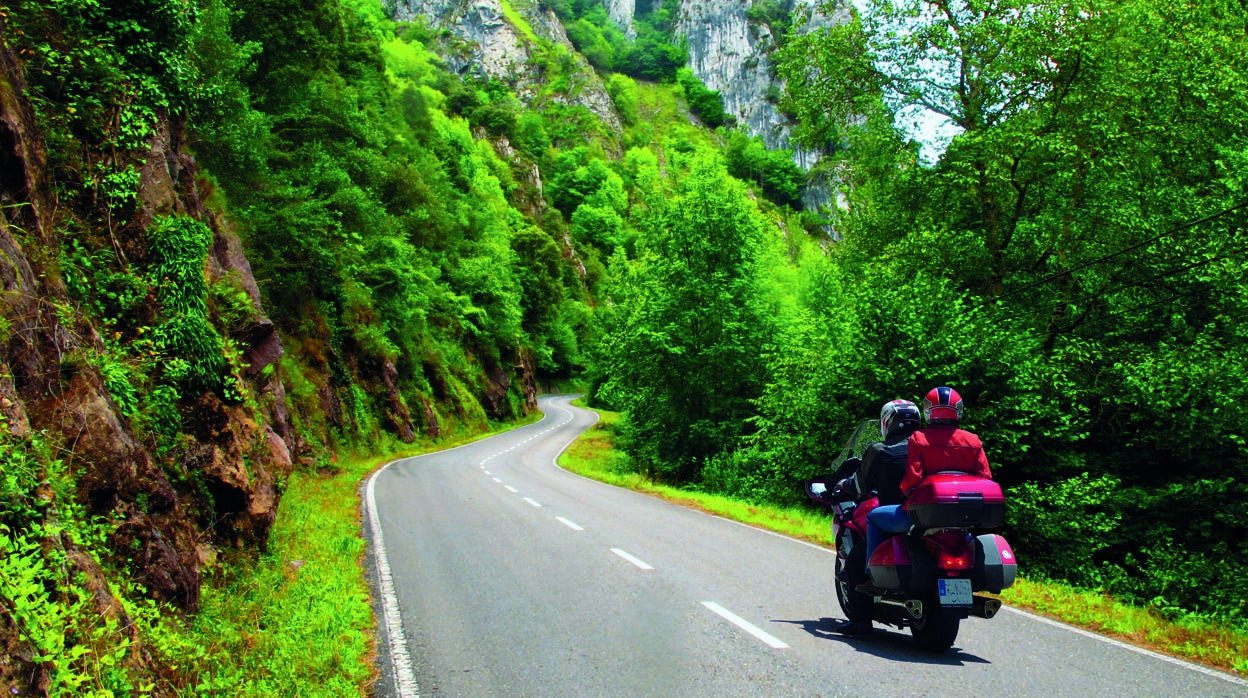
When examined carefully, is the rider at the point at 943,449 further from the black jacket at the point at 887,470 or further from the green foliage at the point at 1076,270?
the green foliage at the point at 1076,270

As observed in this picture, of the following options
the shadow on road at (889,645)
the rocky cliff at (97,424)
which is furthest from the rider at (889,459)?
the rocky cliff at (97,424)

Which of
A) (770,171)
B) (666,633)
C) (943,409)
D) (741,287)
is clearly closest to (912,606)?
(943,409)

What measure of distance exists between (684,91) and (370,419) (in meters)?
146

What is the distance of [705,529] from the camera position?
1240 cm

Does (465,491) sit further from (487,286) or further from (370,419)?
(487,286)

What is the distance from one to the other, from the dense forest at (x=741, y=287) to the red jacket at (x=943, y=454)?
4.93 meters

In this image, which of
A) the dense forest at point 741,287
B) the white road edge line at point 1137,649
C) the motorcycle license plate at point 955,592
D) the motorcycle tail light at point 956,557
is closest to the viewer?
the motorcycle license plate at point 955,592

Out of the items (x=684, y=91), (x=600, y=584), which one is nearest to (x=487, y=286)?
(x=600, y=584)

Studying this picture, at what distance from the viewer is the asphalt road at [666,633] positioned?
4.80m

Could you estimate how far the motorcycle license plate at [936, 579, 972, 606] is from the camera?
4.86 metres

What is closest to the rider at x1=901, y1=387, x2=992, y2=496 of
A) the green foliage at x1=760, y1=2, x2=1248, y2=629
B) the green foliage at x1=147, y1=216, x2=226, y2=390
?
the green foliage at x1=147, y1=216, x2=226, y2=390

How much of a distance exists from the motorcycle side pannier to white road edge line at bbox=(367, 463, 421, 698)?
388cm

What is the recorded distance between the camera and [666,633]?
602 centimetres

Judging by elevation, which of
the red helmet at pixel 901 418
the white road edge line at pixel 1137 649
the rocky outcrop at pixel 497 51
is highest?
the rocky outcrop at pixel 497 51
